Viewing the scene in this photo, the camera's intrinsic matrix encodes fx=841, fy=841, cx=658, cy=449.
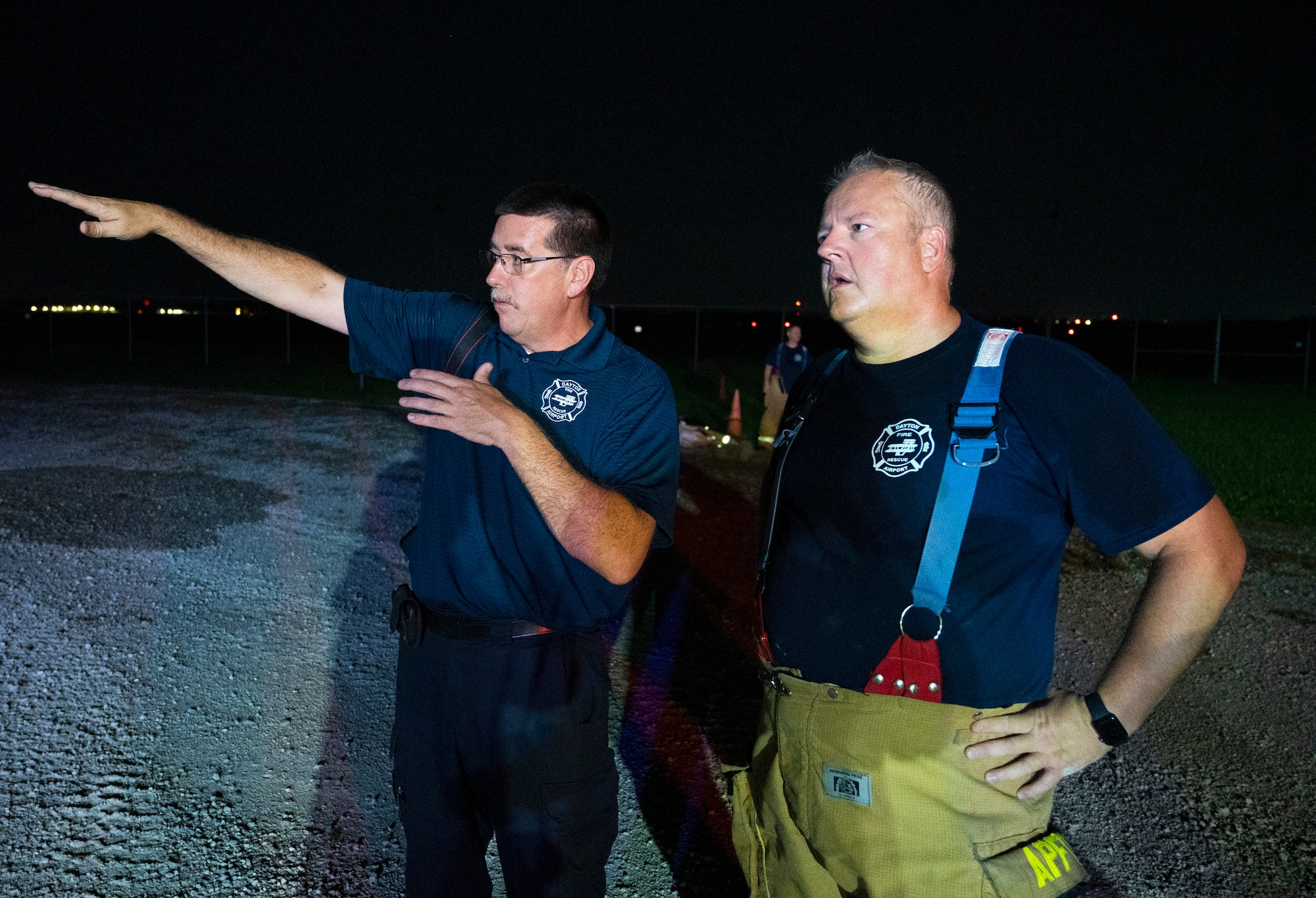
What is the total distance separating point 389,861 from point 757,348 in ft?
157

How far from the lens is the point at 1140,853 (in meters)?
3.12

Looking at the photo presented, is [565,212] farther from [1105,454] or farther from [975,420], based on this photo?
[1105,454]

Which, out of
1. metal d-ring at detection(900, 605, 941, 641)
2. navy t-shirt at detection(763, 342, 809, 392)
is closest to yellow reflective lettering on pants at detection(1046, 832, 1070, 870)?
metal d-ring at detection(900, 605, 941, 641)

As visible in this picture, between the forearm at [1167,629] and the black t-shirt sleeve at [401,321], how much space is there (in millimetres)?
1933

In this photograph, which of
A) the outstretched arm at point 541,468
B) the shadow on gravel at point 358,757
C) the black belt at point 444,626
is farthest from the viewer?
the shadow on gravel at point 358,757

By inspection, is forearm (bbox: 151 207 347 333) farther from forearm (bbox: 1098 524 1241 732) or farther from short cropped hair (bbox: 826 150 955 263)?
forearm (bbox: 1098 524 1241 732)

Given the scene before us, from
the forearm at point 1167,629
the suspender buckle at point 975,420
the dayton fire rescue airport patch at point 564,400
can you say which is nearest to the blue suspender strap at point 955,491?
the suspender buckle at point 975,420

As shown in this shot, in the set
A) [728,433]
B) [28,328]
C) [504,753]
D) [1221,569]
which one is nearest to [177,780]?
[504,753]

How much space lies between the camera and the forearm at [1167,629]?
5.35 feet

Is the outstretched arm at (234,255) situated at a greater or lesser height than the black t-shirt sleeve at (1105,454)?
greater

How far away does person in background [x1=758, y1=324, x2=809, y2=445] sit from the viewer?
1218 cm

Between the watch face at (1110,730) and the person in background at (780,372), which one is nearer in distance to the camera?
the watch face at (1110,730)

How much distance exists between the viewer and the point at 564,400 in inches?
92.3

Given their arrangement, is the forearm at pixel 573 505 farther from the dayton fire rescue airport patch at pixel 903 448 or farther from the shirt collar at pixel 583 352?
the dayton fire rescue airport patch at pixel 903 448
